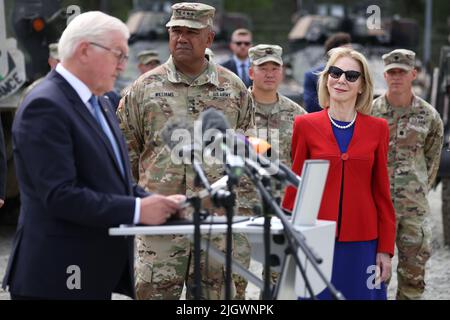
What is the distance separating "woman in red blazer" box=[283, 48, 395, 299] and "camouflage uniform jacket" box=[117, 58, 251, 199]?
0.58m

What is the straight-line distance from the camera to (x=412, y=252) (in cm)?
704

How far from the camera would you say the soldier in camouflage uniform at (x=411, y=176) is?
23.1 ft

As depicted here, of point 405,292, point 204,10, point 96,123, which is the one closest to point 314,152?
point 204,10

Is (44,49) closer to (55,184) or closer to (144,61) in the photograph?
(144,61)

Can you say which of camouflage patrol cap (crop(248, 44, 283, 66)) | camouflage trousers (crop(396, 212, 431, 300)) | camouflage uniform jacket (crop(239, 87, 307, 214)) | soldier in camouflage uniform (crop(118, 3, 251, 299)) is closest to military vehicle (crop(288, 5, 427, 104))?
camouflage patrol cap (crop(248, 44, 283, 66))

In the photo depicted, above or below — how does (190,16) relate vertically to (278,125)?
above

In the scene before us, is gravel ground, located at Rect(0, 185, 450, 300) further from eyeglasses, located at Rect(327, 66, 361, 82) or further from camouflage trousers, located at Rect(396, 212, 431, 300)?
eyeglasses, located at Rect(327, 66, 361, 82)

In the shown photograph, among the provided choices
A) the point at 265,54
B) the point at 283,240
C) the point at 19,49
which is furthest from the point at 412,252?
the point at 19,49

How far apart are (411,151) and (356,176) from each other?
6.33 ft

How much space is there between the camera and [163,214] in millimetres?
3973

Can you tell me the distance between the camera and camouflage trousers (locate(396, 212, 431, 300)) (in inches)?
277

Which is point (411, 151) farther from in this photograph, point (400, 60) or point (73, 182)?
point (73, 182)

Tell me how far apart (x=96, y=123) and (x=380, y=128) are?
181cm

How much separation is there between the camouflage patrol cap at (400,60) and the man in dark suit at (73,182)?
11.9 ft
